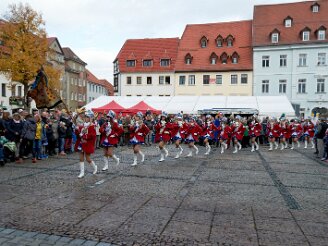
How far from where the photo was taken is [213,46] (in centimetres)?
4691

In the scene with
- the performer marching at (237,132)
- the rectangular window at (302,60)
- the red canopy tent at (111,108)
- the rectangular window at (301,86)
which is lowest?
the performer marching at (237,132)

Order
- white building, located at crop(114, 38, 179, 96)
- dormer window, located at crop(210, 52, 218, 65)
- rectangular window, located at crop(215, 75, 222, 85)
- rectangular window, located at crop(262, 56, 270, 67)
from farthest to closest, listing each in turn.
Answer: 1. white building, located at crop(114, 38, 179, 96)
2. dormer window, located at crop(210, 52, 218, 65)
3. rectangular window, located at crop(215, 75, 222, 85)
4. rectangular window, located at crop(262, 56, 270, 67)

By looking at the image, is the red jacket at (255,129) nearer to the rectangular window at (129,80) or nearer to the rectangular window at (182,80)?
the rectangular window at (182,80)

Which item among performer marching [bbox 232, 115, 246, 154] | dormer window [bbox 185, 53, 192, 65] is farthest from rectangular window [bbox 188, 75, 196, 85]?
performer marching [bbox 232, 115, 246, 154]

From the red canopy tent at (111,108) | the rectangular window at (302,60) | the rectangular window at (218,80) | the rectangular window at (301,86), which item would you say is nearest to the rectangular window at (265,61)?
the rectangular window at (302,60)

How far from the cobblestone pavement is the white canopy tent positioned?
1731 cm

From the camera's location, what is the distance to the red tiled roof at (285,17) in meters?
42.1

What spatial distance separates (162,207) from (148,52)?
45.9 metres

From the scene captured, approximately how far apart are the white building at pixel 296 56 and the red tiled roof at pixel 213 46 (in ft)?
6.34

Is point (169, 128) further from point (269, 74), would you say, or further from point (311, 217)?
point (269, 74)

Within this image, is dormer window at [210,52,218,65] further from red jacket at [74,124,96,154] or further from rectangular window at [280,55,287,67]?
red jacket at [74,124,96,154]

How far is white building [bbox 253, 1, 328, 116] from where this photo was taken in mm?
40344

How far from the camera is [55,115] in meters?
14.7

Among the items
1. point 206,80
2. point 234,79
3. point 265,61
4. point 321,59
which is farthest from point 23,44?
point 321,59
